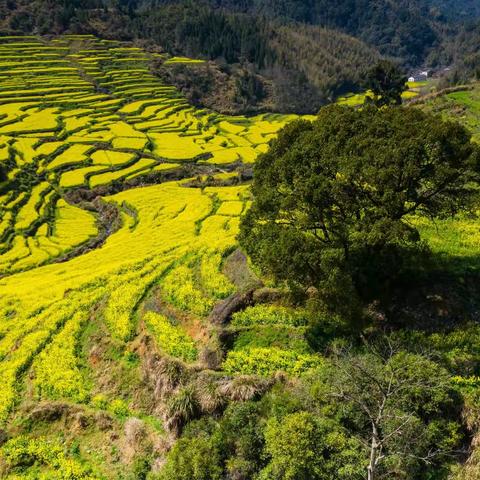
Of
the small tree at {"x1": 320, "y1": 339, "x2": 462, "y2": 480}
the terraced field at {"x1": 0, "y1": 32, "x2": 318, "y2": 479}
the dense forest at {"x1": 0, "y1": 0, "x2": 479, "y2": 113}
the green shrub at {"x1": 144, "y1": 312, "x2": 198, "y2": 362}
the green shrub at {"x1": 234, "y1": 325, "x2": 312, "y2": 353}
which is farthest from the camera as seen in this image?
the dense forest at {"x1": 0, "y1": 0, "x2": 479, "y2": 113}

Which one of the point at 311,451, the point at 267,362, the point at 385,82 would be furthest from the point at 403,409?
the point at 385,82

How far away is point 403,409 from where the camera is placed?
696 inches

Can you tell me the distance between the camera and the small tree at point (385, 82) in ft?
210

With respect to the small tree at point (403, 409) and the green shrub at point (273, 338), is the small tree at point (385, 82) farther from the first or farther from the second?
the small tree at point (403, 409)

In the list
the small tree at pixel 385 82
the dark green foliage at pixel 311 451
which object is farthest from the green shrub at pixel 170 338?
the small tree at pixel 385 82

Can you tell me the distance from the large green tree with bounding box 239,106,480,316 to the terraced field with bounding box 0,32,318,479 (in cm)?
483

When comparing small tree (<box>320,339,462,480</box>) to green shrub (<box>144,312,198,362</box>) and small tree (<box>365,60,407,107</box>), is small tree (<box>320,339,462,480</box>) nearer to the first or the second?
green shrub (<box>144,312,198,362</box>)

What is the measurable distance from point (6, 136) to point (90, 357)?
7182 cm

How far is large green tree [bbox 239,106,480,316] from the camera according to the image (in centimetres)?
2048

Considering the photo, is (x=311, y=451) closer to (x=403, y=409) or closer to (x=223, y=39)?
(x=403, y=409)

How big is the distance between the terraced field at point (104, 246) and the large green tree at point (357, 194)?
4.83 meters

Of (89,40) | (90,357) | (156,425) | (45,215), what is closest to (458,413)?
(156,425)

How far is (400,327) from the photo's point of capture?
22.6 meters

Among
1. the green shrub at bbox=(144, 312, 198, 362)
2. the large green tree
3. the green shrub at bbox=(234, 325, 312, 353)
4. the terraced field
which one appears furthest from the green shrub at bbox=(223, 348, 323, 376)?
the large green tree
